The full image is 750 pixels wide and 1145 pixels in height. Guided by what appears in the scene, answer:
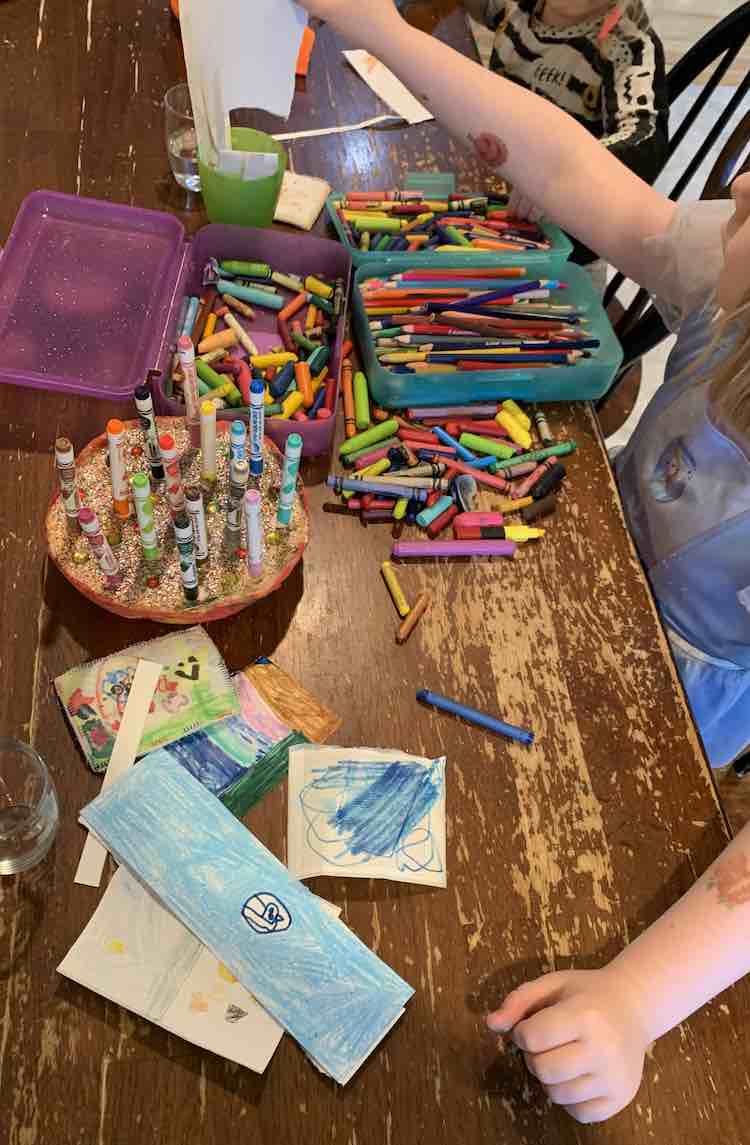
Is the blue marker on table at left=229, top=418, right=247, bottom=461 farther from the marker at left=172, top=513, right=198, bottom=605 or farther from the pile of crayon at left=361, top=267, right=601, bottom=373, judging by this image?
the pile of crayon at left=361, top=267, right=601, bottom=373

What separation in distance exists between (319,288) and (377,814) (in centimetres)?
59

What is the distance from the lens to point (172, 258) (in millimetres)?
943

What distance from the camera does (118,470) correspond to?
687 millimetres

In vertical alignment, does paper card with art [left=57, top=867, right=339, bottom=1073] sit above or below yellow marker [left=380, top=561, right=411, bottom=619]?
below

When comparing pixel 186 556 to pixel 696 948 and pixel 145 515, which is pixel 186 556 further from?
pixel 696 948

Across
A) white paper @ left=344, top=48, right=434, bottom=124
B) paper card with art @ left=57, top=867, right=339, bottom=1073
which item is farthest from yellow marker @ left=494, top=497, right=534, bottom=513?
white paper @ left=344, top=48, right=434, bottom=124

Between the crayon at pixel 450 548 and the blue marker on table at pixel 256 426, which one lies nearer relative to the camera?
the blue marker on table at pixel 256 426

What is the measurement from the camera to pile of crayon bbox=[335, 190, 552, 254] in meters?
0.96

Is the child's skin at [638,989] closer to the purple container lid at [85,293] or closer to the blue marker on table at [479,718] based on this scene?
the blue marker on table at [479,718]

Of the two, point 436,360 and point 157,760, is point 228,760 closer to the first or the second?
point 157,760

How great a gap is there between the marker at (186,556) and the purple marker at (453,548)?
0.66 ft

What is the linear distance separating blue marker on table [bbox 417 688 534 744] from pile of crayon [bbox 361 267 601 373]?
359mm

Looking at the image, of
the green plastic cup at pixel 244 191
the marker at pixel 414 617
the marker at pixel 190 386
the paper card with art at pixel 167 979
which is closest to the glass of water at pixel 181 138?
the green plastic cup at pixel 244 191

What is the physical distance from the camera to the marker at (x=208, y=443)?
667 millimetres
